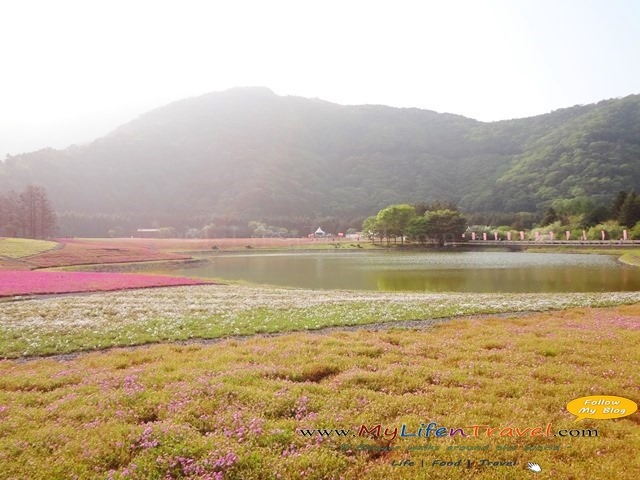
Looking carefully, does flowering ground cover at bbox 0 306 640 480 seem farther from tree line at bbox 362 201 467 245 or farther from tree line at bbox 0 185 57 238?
tree line at bbox 362 201 467 245

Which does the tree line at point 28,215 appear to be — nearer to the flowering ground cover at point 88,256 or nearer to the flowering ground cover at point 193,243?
the flowering ground cover at point 193,243

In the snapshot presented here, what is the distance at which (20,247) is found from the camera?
68688 mm

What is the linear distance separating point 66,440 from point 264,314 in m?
14.9

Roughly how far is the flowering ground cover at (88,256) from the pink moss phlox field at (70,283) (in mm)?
21549

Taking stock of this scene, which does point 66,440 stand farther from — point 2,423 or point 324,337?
point 324,337

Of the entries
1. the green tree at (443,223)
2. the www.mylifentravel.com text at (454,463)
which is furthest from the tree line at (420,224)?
the www.mylifentravel.com text at (454,463)

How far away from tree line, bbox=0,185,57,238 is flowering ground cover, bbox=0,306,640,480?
11173 centimetres

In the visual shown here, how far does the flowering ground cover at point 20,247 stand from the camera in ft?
208

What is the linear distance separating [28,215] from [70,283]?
85.1 meters

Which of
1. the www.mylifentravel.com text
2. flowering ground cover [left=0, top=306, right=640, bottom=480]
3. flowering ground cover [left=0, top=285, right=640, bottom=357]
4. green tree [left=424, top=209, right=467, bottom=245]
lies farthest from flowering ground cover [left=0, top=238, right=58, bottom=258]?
green tree [left=424, top=209, right=467, bottom=245]

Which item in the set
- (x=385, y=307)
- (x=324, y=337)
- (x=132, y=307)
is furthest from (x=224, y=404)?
(x=132, y=307)

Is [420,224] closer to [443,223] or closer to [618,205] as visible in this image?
[443,223]

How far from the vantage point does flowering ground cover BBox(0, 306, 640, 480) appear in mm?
6934

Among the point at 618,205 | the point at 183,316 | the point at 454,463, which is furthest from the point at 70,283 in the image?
the point at 618,205
